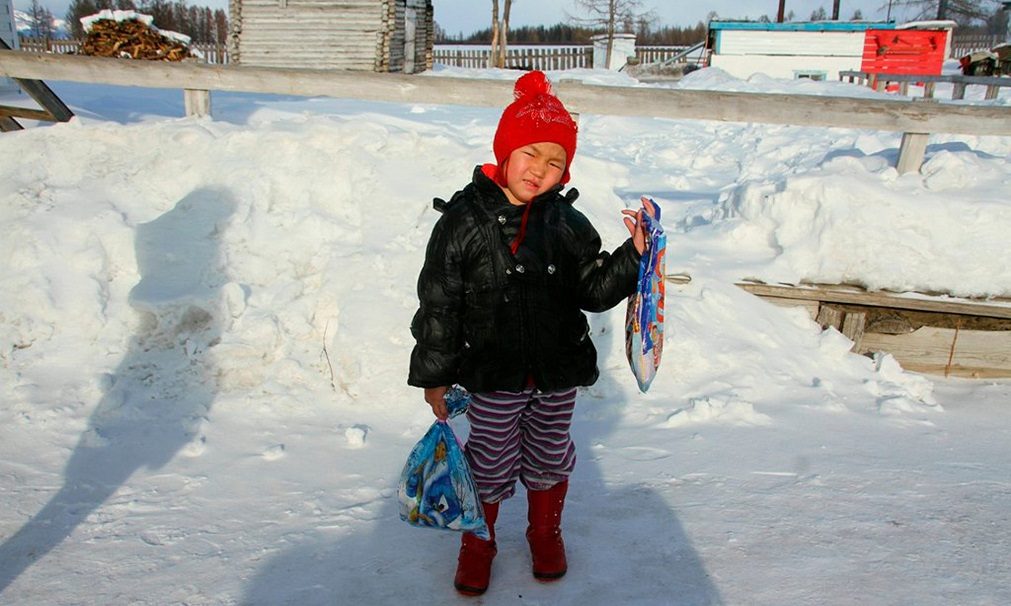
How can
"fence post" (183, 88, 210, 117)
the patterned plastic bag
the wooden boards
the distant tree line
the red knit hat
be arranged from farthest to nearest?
the distant tree line
"fence post" (183, 88, 210, 117)
the wooden boards
the patterned plastic bag
the red knit hat

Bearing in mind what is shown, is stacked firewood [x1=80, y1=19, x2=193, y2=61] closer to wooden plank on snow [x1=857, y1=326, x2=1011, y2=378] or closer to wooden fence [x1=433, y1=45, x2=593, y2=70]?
wooden fence [x1=433, y1=45, x2=593, y2=70]

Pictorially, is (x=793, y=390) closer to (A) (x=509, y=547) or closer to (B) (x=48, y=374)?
(A) (x=509, y=547)

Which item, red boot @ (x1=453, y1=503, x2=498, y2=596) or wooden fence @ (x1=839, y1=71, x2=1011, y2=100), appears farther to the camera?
wooden fence @ (x1=839, y1=71, x2=1011, y2=100)

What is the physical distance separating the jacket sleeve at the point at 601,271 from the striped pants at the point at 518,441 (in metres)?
0.35

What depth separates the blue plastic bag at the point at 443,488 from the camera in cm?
254

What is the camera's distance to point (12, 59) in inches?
241

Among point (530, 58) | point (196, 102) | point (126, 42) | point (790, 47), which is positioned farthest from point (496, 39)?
point (196, 102)

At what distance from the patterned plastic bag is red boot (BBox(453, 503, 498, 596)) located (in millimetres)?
763

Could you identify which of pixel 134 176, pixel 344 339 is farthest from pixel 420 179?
pixel 134 176

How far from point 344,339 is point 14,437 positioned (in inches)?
66.9

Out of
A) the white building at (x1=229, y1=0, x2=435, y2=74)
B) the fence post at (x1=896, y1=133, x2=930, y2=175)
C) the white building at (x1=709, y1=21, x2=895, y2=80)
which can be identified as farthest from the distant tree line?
the fence post at (x1=896, y1=133, x2=930, y2=175)

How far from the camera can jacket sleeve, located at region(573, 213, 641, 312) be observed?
2.51 m

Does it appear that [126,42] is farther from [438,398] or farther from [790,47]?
[790,47]

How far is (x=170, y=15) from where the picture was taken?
1631 inches
